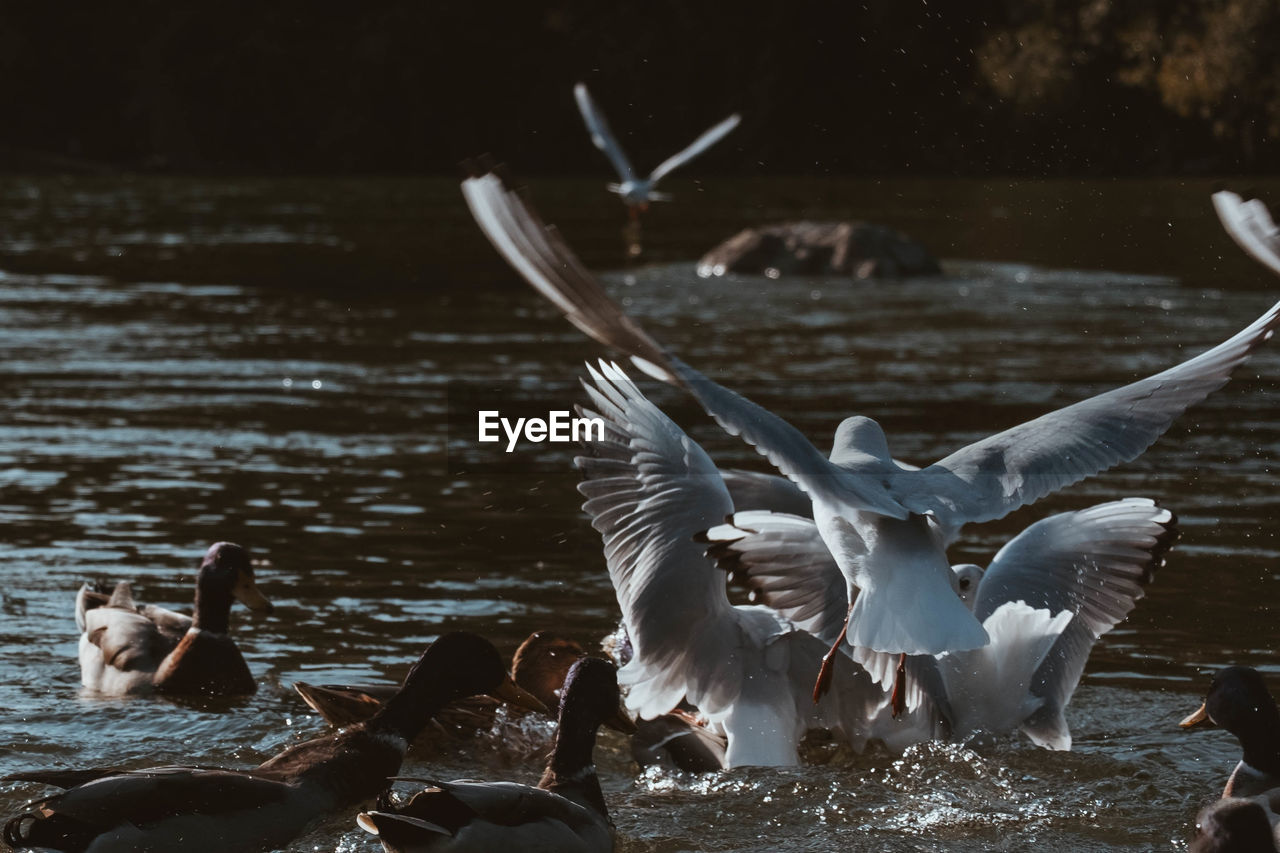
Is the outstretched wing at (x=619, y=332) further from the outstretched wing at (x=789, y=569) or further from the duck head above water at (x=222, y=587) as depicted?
the duck head above water at (x=222, y=587)

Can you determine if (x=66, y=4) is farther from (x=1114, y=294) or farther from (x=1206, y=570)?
(x=1206, y=570)

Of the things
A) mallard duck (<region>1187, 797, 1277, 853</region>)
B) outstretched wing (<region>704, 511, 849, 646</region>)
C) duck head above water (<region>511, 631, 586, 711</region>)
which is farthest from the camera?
duck head above water (<region>511, 631, 586, 711</region>)

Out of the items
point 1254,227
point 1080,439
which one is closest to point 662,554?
point 1080,439

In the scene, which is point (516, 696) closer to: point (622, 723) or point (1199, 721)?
point (622, 723)

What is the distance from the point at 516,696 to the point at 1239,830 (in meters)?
2.64

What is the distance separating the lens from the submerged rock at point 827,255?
88.7 ft

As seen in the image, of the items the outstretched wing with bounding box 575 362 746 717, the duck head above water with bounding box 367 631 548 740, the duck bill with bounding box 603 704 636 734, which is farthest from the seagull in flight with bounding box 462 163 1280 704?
the duck head above water with bounding box 367 631 548 740

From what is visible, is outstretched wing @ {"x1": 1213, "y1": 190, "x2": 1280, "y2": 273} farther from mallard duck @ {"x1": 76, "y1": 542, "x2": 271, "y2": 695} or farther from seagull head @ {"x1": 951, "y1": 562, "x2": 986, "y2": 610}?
mallard duck @ {"x1": 76, "y1": 542, "x2": 271, "y2": 695}

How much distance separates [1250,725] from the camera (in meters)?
6.21

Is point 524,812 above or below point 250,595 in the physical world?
below

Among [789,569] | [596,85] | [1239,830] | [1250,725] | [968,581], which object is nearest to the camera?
[1239,830]

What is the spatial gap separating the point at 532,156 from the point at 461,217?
81.8 feet

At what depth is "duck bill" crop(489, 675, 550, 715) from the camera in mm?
6699

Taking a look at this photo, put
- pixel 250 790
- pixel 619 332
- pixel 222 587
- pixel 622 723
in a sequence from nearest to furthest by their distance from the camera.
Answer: pixel 250 790 < pixel 619 332 < pixel 622 723 < pixel 222 587
